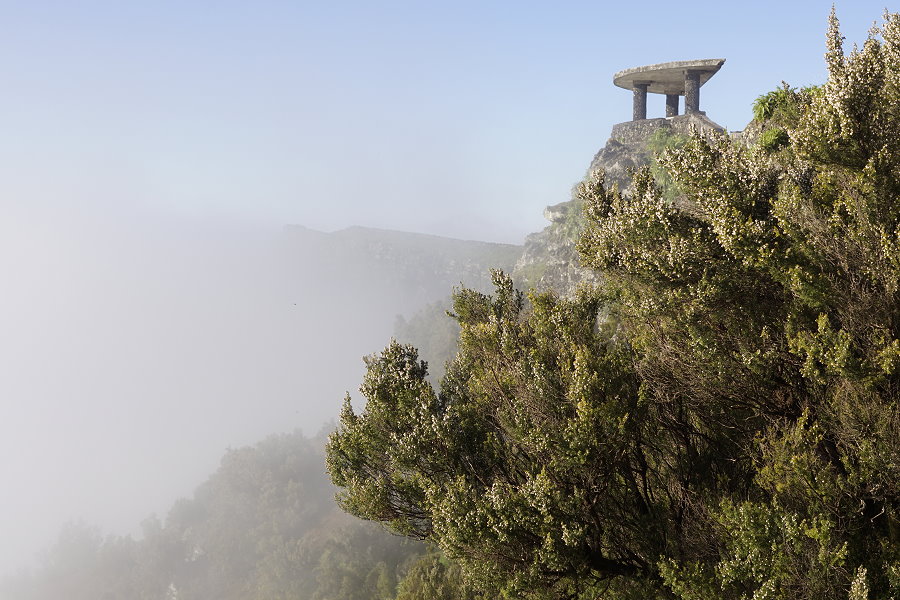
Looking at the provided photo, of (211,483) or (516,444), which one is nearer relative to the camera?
(516,444)

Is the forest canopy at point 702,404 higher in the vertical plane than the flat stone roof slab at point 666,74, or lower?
lower

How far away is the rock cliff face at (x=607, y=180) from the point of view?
53156mm

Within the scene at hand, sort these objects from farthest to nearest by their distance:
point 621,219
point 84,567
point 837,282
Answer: point 84,567
point 621,219
point 837,282

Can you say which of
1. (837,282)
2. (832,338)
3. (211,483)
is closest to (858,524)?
(832,338)

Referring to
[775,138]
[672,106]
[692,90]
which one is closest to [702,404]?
[775,138]

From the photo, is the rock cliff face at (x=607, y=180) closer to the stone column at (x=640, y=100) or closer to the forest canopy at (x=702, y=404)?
the stone column at (x=640, y=100)

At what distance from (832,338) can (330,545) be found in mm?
73977

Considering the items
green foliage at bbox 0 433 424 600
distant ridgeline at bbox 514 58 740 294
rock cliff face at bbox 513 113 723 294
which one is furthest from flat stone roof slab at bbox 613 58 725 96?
green foliage at bbox 0 433 424 600

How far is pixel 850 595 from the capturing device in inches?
319

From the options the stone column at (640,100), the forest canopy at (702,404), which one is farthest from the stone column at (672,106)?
the forest canopy at (702,404)

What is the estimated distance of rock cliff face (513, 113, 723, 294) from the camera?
174 ft

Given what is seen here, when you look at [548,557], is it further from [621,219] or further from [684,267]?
[621,219]

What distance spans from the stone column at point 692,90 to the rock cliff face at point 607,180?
938 millimetres

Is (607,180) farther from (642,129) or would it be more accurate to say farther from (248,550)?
(248,550)
